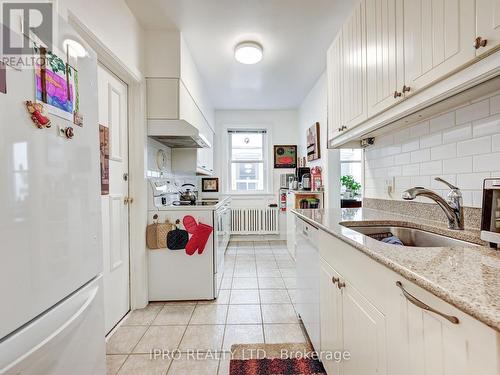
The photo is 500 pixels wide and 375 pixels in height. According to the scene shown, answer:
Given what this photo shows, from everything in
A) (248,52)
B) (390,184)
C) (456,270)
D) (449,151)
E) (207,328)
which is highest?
(248,52)

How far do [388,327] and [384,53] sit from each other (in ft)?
4.28

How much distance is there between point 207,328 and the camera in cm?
192

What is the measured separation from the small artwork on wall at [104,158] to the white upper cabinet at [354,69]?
5.88 ft

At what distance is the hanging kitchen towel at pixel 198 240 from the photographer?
7.61 ft

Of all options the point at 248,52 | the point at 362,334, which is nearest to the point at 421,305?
the point at 362,334

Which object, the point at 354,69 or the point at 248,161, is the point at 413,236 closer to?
the point at 354,69

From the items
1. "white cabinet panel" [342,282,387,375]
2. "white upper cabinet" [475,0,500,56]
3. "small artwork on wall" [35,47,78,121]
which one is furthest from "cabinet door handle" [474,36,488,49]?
"small artwork on wall" [35,47,78,121]

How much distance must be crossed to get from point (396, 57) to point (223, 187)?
3971 mm

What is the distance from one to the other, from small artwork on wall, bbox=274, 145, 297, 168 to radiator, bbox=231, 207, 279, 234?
→ 97cm

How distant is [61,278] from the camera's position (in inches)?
31.1

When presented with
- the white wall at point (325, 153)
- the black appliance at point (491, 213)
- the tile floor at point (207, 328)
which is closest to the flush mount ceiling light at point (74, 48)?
the black appliance at point (491, 213)

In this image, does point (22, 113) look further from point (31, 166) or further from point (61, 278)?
point (61, 278)

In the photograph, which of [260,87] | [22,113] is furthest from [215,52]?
[22,113]

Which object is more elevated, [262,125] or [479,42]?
[262,125]
